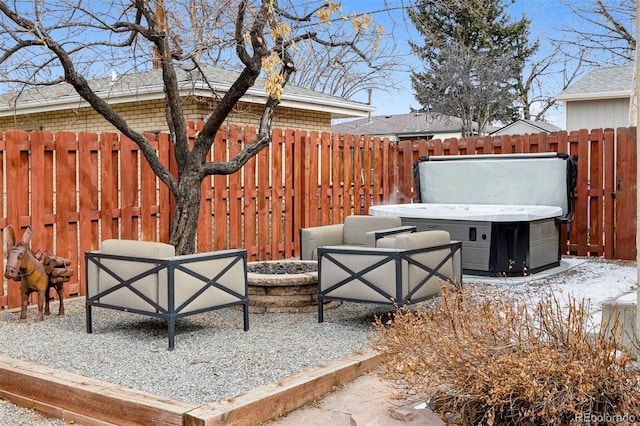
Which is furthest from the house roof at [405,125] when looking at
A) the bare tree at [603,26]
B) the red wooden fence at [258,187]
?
the red wooden fence at [258,187]

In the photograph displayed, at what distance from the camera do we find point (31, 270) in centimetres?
596

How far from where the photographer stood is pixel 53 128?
1452 centimetres

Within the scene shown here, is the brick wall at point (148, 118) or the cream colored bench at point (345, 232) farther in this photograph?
the brick wall at point (148, 118)

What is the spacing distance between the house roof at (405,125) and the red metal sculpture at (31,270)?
24336mm

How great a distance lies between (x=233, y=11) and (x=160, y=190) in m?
2.73

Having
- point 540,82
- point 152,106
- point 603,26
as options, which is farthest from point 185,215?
point 540,82

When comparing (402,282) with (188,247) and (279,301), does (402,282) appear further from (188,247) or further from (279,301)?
(188,247)

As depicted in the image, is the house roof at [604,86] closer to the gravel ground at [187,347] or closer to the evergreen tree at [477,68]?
the evergreen tree at [477,68]

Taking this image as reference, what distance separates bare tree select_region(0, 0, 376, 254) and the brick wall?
13.5ft

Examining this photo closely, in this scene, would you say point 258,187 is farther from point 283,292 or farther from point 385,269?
point 385,269

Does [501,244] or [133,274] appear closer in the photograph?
[133,274]

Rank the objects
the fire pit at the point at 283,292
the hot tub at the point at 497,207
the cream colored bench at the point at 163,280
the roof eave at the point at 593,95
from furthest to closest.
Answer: the roof eave at the point at 593,95 < the hot tub at the point at 497,207 < the fire pit at the point at 283,292 < the cream colored bench at the point at 163,280

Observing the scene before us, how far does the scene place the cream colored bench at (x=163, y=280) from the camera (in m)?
5.29

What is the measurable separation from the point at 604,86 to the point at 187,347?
16.4 metres
